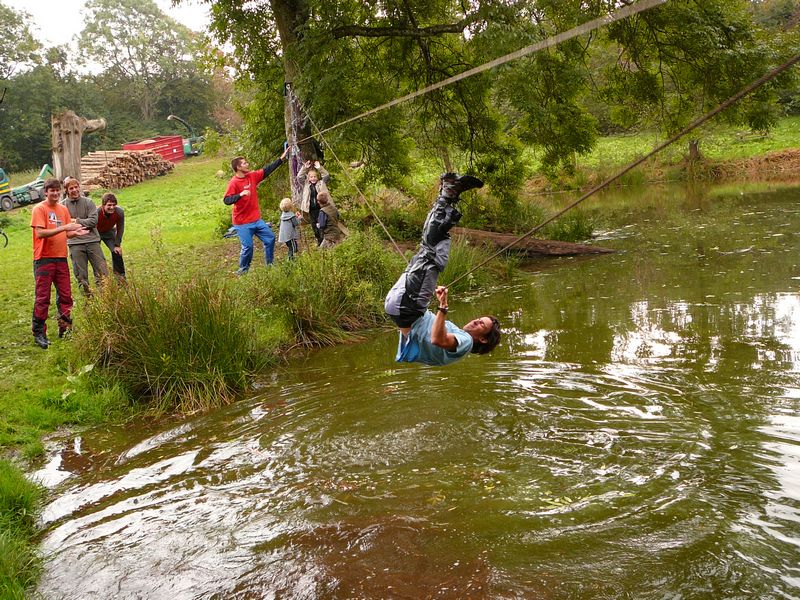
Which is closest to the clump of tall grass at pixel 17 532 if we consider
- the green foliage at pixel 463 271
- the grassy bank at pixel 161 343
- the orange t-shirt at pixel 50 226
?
the grassy bank at pixel 161 343

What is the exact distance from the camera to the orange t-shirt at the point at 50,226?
359 inches

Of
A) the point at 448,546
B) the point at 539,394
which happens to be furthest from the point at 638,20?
the point at 448,546

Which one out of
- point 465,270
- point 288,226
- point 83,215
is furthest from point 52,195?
point 465,270

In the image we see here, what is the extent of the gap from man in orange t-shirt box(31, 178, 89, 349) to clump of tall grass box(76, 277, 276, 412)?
4.69 ft

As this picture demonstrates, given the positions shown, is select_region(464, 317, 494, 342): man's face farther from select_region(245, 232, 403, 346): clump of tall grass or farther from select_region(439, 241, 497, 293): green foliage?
select_region(439, 241, 497, 293): green foliage

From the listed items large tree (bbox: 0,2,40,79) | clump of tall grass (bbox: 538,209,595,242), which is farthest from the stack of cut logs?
clump of tall grass (bbox: 538,209,595,242)

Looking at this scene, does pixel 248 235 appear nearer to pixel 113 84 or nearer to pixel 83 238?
pixel 83 238

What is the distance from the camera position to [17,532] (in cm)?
513

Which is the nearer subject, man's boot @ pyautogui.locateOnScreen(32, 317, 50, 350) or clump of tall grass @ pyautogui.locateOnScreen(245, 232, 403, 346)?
man's boot @ pyautogui.locateOnScreen(32, 317, 50, 350)

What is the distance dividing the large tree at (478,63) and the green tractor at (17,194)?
15.8m

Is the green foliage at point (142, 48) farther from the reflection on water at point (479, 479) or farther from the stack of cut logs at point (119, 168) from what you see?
the reflection on water at point (479, 479)

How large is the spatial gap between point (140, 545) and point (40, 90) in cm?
4047

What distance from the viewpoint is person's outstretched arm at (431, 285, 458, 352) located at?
5762 mm

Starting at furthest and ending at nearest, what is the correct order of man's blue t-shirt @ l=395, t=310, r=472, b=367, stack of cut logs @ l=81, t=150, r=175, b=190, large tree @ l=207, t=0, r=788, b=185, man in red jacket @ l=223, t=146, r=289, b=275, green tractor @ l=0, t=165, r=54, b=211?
stack of cut logs @ l=81, t=150, r=175, b=190 → green tractor @ l=0, t=165, r=54, b=211 → large tree @ l=207, t=0, r=788, b=185 → man in red jacket @ l=223, t=146, r=289, b=275 → man's blue t-shirt @ l=395, t=310, r=472, b=367
